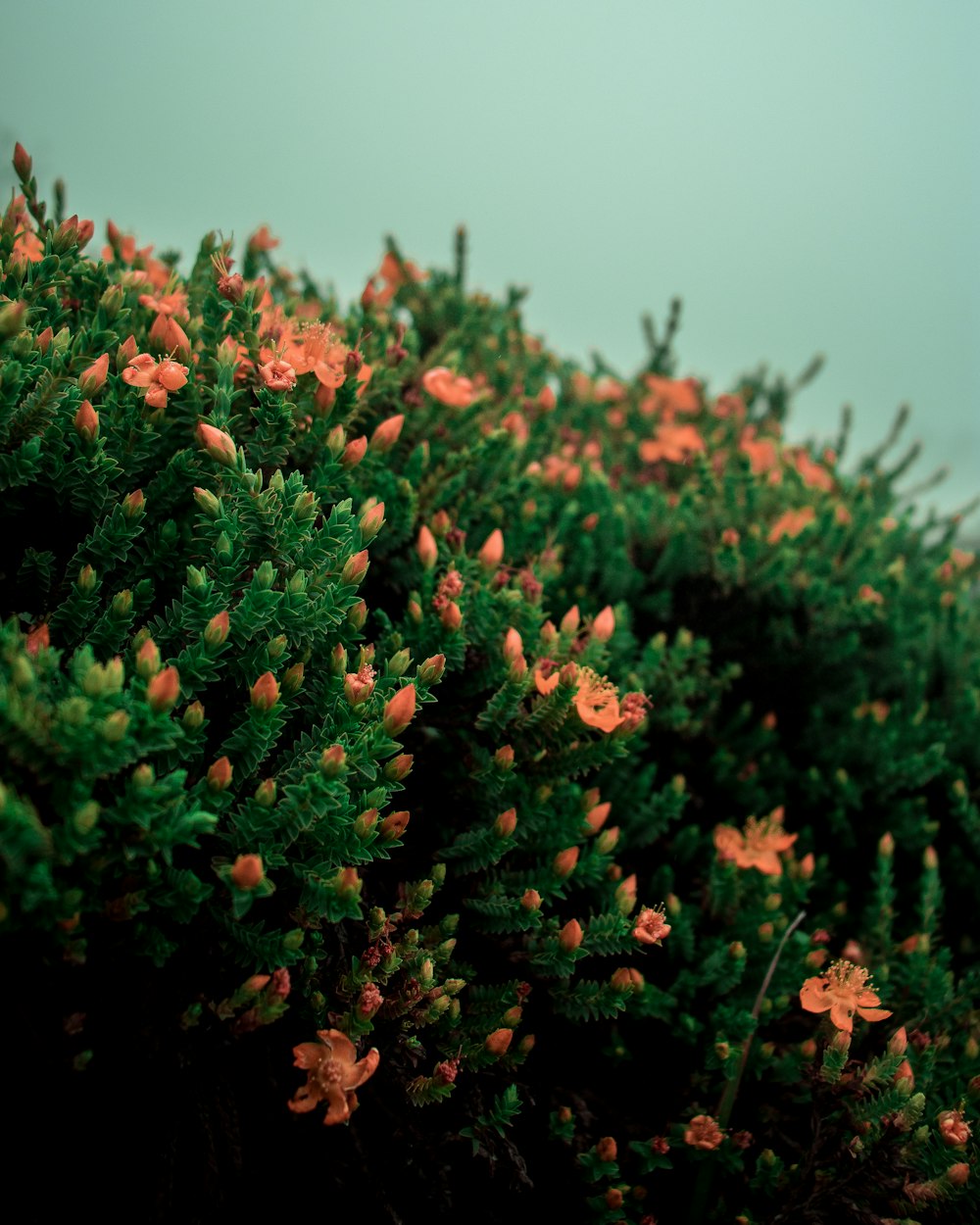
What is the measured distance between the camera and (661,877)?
2.12 meters

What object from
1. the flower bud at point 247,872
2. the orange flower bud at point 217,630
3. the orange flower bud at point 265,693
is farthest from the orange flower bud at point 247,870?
the orange flower bud at point 217,630

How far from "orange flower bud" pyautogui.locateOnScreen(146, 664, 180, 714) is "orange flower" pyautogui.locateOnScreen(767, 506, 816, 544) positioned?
2243mm

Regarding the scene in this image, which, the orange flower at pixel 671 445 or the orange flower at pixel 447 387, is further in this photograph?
the orange flower at pixel 671 445

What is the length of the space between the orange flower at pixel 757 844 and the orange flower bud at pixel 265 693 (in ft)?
4.47

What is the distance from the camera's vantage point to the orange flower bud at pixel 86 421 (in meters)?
1.49

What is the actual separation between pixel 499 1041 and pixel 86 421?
1.38 m

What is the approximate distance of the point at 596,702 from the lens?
5.91 feet

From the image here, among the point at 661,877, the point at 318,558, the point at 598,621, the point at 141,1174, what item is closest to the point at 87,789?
the point at 318,558

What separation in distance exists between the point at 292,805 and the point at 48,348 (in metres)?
1.10

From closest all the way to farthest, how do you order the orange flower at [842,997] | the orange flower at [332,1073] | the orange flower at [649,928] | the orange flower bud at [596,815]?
the orange flower at [332,1073], the orange flower at [649,928], the orange flower at [842,997], the orange flower bud at [596,815]

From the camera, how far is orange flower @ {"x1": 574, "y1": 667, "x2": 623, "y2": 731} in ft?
5.72

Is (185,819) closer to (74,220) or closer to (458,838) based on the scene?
(458,838)

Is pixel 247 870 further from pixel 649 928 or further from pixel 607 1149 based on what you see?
pixel 607 1149

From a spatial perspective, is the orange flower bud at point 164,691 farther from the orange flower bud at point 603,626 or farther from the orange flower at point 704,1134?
the orange flower at point 704,1134
